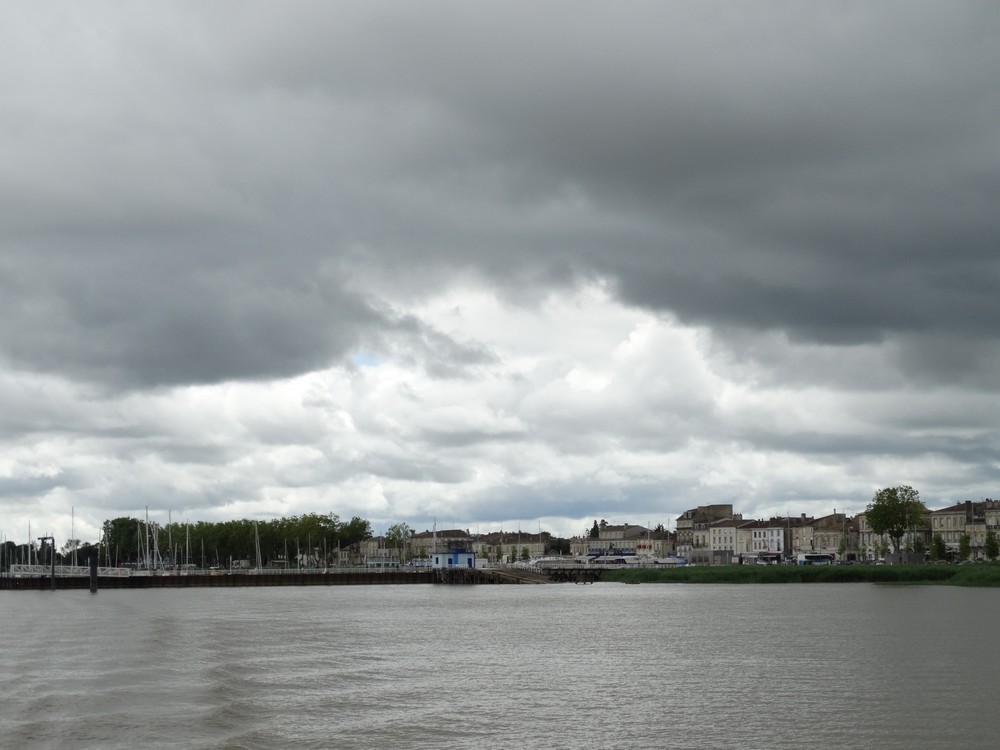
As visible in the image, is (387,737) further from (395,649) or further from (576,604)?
(576,604)

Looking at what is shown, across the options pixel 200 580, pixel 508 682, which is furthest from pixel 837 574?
pixel 508 682

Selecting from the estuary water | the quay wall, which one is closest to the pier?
the quay wall

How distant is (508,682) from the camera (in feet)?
164

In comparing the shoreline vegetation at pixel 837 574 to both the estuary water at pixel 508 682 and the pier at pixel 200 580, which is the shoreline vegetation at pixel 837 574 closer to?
the pier at pixel 200 580

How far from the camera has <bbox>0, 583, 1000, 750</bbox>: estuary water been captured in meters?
36.4

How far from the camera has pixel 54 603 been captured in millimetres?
127875

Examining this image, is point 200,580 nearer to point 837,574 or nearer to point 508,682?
point 837,574

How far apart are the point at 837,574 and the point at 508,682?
4968 inches

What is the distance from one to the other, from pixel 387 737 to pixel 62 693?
15.2m

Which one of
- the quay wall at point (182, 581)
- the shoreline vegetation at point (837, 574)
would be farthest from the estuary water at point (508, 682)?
the quay wall at point (182, 581)

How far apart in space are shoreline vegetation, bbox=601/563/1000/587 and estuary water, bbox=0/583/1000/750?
170 feet

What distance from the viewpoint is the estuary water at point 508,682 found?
119ft

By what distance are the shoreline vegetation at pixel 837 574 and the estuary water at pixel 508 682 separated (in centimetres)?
5167

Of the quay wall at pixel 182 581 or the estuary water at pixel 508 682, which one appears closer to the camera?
the estuary water at pixel 508 682
